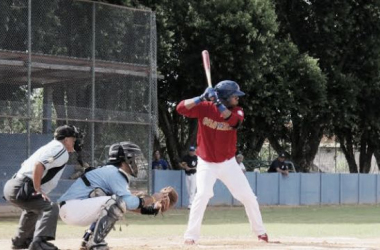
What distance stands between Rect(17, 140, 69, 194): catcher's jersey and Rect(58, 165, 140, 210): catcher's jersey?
0.32 m

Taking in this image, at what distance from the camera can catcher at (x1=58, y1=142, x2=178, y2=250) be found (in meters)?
10.0

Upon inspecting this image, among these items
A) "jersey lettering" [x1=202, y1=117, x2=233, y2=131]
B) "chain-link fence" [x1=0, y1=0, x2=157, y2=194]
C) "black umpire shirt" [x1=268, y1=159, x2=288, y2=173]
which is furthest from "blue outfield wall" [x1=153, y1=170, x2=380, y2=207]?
"jersey lettering" [x1=202, y1=117, x2=233, y2=131]

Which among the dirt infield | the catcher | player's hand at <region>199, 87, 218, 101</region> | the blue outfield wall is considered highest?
player's hand at <region>199, 87, 218, 101</region>

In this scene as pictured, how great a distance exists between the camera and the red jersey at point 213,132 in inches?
479

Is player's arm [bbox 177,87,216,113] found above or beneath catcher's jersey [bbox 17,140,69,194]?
above

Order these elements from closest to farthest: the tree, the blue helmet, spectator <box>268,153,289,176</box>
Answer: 1. the blue helmet
2. spectator <box>268,153,289,176</box>
3. the tree

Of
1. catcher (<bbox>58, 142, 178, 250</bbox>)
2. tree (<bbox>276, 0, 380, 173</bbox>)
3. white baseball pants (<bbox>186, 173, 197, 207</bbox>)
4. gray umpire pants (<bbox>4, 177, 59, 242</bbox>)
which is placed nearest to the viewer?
catcher (<bbox>58, 142, 178, 250</bbox>)

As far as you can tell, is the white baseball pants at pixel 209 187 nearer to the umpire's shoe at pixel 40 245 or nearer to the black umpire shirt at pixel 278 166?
the umpire's shoe at pixel 40 245

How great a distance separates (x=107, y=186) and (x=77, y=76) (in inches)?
478

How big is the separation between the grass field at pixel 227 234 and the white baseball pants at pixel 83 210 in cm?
146

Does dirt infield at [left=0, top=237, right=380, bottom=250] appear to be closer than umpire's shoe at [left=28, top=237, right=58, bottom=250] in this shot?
No

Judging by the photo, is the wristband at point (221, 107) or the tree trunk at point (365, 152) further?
the tree trunk at point (365, 152)

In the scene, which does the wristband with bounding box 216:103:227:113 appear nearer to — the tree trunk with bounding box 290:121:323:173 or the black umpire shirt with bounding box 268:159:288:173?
the black umpire shirt with bounding box 268:159:288:173

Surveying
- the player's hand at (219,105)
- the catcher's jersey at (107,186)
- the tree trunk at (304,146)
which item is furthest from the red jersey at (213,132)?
the tree trunk at (304,146)
